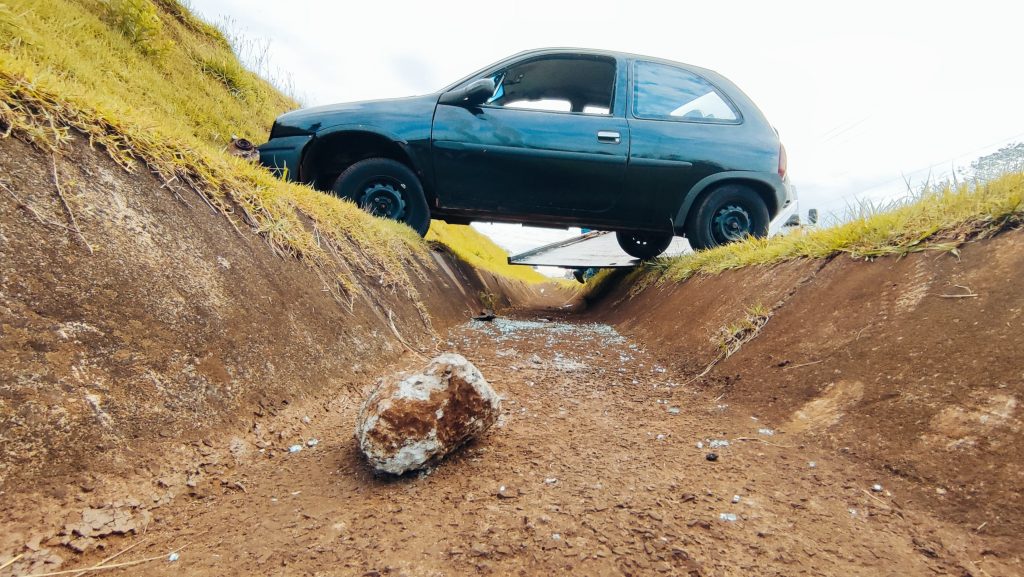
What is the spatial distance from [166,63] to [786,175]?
682 centimetres

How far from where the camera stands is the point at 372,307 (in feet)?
8.47

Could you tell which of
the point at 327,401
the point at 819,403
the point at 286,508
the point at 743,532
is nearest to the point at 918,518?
the point at 743,532

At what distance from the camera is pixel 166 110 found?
4426 millimetres

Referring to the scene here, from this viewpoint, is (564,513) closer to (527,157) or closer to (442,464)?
(442,464)

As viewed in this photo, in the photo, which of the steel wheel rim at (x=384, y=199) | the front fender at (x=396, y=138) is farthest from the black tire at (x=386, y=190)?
the front fender at (x=396, y=138)

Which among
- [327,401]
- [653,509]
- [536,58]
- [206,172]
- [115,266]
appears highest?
[536,58]

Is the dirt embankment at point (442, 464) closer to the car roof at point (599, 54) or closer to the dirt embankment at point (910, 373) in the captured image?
the dirt embankment at point (910, 373)

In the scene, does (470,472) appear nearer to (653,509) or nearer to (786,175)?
(653,509)

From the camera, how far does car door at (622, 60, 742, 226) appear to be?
401cm

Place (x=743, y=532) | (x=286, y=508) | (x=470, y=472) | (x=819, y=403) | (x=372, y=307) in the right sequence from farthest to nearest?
(x=372, y=307)
(x=819, y=403)
(x=470, y=472)
(x=286, y=508)
(x=743, y=532)

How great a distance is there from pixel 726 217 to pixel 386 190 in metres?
3.20

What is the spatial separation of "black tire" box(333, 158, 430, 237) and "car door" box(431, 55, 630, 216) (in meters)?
0.23

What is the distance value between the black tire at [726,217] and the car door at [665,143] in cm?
21

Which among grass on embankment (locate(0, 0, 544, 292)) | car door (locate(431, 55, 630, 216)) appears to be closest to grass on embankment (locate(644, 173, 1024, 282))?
car door (locate(431, 55, 630, 216))
